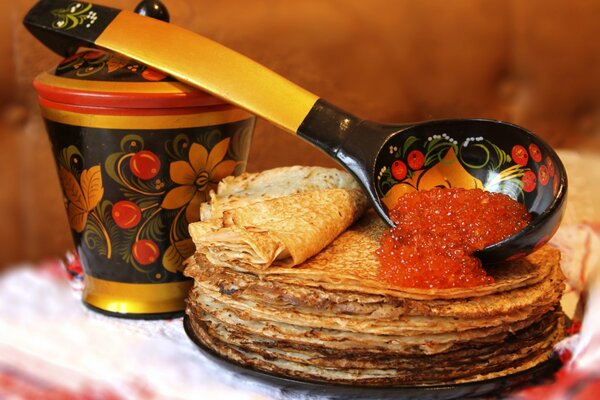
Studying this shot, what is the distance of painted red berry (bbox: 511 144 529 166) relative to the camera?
0.90 metres

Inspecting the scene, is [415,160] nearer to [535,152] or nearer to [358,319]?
[535,152]

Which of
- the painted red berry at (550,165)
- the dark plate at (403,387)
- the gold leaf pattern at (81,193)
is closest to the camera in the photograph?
the dark plate at (403,387)

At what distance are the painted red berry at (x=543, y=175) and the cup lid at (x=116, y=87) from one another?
39cm

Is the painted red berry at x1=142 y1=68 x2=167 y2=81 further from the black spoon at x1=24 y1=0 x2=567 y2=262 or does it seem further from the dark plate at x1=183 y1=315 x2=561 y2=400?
the dark plate at x1=183 y1=315 x2=561 y2=400

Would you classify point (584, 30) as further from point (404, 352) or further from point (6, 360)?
point (6, 360)

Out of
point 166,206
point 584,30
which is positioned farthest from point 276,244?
point 584,30

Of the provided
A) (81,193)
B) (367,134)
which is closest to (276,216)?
(367,134)

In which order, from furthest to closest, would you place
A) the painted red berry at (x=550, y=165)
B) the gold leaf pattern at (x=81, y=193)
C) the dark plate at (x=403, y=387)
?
the gold leaf pattern at (x=81, y=193) → the painted red berry at (x=550, y=165) → the dark plate at (x=403, y=387)

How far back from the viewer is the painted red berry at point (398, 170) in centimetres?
93

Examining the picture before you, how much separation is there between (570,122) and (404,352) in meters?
1.20

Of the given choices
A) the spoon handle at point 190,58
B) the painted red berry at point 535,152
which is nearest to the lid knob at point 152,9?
the spoon handle at point 190,58

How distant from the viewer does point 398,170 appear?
928 millimetres

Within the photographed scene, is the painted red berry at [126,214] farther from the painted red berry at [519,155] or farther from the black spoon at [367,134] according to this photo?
the painted red berry at [519,155]

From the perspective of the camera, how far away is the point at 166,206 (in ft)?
3.16
